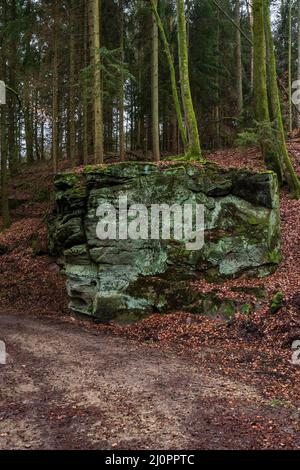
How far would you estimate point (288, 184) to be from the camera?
14992 millimetres

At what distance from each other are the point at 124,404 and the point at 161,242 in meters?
5.80


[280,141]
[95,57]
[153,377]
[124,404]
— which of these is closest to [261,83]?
[280,141]

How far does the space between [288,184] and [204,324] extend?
7777 millimetres

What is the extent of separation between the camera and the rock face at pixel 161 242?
36.0ft

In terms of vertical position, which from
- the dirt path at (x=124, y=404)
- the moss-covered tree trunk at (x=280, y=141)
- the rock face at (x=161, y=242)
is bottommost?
the dirt path at (x=124, y=404)

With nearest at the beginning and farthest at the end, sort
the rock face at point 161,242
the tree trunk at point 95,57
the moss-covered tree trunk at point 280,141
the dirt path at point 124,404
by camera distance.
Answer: the dirt path at point 124,404
the rock face at point 161,242
the tree trunk at point 95,57
the moss-covered tree trunk at point 280,141

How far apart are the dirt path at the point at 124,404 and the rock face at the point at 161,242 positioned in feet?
7.24

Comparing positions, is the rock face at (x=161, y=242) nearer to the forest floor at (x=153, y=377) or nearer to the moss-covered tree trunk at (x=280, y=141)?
the forest floor at (x=153, y=377)

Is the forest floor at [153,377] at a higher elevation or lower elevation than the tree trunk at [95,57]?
lower

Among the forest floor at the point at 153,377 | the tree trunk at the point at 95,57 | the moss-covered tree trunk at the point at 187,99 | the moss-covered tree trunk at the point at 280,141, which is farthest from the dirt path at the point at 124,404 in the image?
the moss-covered tree trunk at the point at 280,141

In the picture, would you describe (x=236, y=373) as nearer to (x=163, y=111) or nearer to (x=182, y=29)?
(x=182, y=29)

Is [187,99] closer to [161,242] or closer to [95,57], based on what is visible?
[95,57]

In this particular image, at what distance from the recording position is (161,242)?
37.0 feet
